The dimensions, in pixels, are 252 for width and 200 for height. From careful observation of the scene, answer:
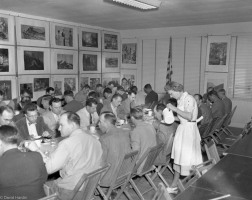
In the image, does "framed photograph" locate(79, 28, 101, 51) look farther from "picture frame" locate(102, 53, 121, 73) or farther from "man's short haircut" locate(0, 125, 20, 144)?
"man's short haircut" locate(0, 125, 20, 144)

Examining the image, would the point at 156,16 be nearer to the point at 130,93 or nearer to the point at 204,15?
the point at 204,15

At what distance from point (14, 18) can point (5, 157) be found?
651 centimetres

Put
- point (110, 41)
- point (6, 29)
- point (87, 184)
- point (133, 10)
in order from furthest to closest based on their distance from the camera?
point (110, 41) → point (6, 29) → point (133, 10) → point (87, 184)

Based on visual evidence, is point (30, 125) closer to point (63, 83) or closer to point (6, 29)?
point (6, 29)

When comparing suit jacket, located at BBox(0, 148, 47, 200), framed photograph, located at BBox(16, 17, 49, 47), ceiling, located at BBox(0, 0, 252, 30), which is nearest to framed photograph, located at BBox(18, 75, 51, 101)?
framed photograph, located at BBox(16, 17, 49, 47)

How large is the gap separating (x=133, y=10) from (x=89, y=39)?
3592 millimetres

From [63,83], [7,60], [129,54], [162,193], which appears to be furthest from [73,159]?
[129,54]

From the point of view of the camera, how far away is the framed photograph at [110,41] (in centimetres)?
1167

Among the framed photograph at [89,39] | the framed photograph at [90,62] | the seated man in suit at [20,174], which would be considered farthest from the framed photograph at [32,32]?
the seated man in suit at [20,174]

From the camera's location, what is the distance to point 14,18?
824 centimetres

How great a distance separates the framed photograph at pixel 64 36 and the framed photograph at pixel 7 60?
1534 mm

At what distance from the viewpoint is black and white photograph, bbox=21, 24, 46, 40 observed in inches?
337

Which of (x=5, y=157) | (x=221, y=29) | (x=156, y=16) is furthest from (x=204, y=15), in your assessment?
(x=5, y=157)

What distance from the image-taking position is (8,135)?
2.92m
